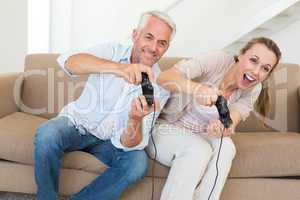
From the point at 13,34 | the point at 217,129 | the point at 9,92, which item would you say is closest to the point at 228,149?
the point at 217,129

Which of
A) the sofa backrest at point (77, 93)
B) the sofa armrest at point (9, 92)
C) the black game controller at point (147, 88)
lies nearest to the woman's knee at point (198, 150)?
the black game controller at point (147, 88)

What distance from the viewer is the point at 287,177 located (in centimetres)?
165

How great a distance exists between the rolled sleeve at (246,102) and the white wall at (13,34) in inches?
73.9

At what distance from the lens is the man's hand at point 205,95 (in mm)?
1444

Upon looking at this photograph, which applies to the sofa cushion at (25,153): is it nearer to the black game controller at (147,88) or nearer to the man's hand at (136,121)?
the man's hand at (136,121)

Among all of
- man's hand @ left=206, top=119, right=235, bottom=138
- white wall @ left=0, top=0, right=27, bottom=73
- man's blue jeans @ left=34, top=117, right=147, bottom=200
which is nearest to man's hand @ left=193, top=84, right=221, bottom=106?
man's hand @ left=206, top=119, right=235, bottom=138

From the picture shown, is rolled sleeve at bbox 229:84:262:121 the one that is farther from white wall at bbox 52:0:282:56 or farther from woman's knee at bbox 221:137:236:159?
white wall at bbox 52:0:282:56

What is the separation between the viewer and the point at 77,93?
203 cm

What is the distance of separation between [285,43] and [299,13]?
23 cm

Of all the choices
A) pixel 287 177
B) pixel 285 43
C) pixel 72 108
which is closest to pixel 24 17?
pixel 72 108

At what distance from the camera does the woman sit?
1.44 metres

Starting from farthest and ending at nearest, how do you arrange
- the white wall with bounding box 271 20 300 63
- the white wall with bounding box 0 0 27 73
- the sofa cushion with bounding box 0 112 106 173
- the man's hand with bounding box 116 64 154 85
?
1. the white wall with bounding box 0 0 27 73
2. the white wall with bounding box 271 20 300 63
3. the sofa cushion with bounding box 0 112 106 173
4. the man's hand with bounding box 116 64 154 85

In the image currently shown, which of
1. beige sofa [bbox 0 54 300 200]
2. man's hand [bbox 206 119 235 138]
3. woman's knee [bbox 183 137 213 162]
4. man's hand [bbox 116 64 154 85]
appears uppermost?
man's hand [bbox 116 64 154 85]

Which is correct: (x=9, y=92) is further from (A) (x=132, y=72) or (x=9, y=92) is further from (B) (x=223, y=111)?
(B) (x=223, y=111)
